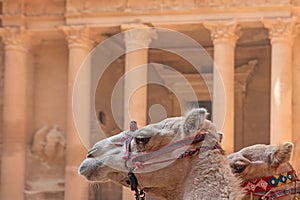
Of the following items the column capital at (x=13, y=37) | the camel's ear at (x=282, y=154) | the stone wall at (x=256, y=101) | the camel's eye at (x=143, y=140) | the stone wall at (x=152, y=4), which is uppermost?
the stone wall at (x=152, y=4)

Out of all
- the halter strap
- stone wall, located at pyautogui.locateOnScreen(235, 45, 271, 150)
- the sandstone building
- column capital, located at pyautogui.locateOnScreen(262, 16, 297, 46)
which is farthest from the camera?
stone wall, located at pyautogui.locateOnScreen(235, 45, 271, 150)

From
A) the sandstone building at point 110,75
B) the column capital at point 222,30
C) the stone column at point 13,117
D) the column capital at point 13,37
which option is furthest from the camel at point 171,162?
the column capital at point 13,37

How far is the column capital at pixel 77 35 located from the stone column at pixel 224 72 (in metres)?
3.98

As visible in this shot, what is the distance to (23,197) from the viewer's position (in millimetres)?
25250

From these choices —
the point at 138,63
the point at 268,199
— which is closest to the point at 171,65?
the point at 138,63

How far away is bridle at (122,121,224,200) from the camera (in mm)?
4152

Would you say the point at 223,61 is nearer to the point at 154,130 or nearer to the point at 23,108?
the point at 23,108

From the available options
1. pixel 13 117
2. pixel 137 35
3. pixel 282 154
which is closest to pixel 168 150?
pixel 282 154

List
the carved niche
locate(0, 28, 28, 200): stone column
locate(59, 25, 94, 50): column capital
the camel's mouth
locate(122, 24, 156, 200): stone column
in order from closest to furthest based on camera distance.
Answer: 1. the camel's mouth
2. locate(122, 24, 156, 200): stone column
3. locate(59, 25, 94, 50): column capital
4. locate(0, 28, 28, 200): stone column
5. the carved niche

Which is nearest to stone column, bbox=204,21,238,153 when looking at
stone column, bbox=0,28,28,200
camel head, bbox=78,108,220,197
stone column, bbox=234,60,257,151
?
stone column, bbox=234,60,257,151

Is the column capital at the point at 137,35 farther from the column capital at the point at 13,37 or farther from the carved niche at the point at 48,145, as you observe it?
the carved niche at the point at 48,145

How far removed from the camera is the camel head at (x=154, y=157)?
13.8 feet

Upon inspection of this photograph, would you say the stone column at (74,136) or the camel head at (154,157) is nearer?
the camel head at (154,157)

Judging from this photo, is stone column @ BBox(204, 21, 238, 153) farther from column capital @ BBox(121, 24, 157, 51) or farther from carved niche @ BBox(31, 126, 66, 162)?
carved niche @ BBox(31, 126, 66, 162)
